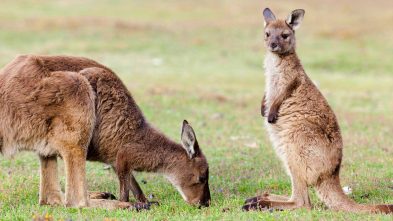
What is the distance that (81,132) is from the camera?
7715 mm

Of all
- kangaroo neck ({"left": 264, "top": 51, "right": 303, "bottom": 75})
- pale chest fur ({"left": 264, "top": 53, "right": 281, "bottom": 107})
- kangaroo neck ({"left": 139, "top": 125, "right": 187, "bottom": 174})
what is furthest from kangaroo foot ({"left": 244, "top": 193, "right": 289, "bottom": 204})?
kangaroo neck ({"left": 264, "top": 51, "right": 303, "bottom": 75})

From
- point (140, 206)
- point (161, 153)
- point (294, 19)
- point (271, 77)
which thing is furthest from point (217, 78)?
point (140, 206)

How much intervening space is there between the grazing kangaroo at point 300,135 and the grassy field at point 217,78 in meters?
0.28

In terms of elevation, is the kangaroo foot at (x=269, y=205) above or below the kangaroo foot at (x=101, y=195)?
above

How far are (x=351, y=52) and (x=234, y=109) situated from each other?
1160cm

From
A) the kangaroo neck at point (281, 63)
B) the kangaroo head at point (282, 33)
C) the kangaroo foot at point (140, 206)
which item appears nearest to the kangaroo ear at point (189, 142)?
the kangaroo foot at point (140, 206)

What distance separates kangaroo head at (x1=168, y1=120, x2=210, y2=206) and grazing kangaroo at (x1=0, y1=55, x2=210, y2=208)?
0.03ft

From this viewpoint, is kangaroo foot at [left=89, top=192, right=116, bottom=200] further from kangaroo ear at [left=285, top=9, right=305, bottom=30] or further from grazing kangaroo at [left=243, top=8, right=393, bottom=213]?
kangaroo ear at [left=285, top=9, right=305, bottom=30]

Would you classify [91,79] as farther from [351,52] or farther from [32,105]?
[351,52]

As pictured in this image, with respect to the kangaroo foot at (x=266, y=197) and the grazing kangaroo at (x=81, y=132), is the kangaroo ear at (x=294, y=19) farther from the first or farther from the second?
the kangaroo foot at (x=266, y=197)

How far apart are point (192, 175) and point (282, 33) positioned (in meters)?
2.06

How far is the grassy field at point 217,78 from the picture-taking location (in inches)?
349

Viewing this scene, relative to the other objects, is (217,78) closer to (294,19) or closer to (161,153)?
(294,19)

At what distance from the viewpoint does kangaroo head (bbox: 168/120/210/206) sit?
27.3ft
